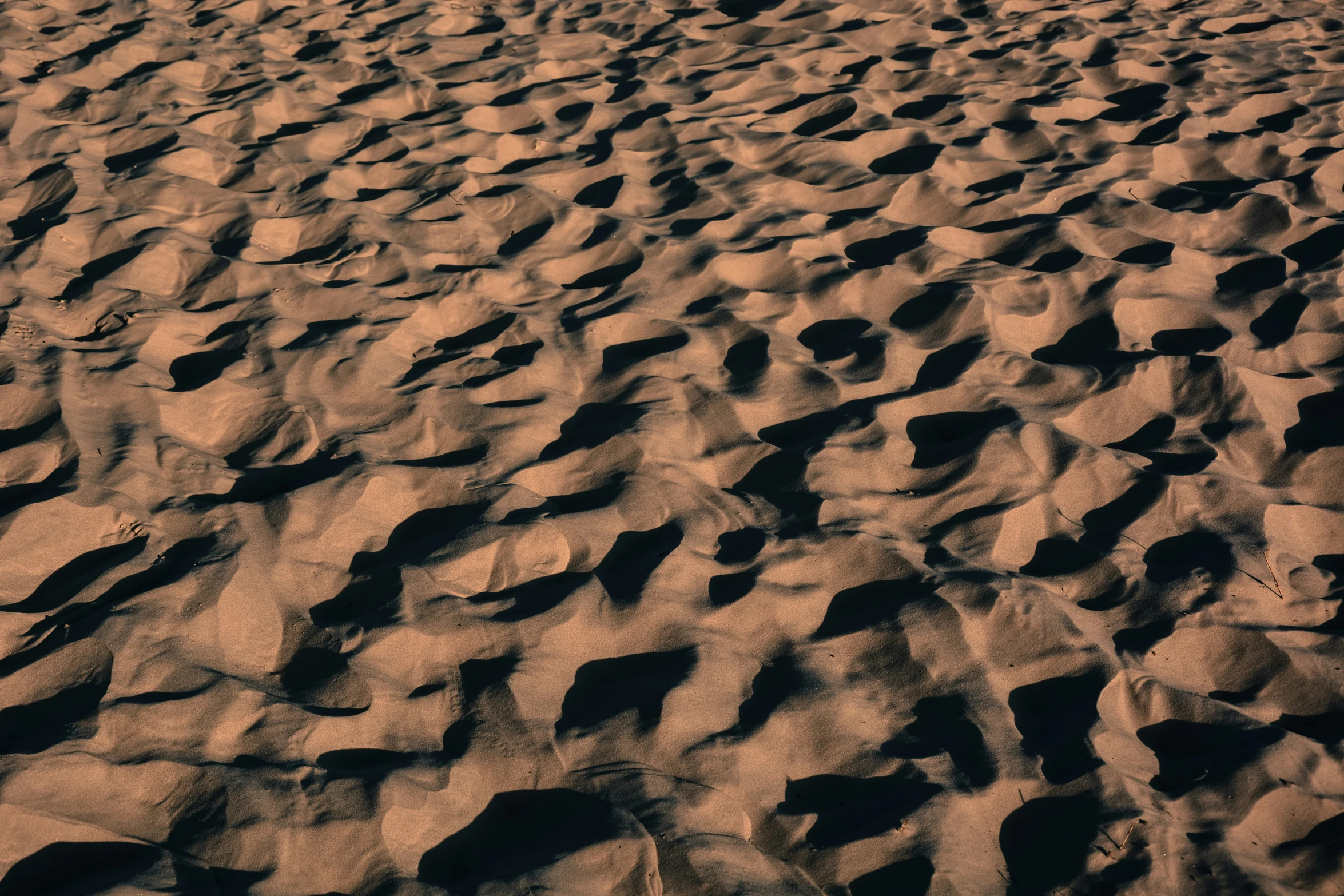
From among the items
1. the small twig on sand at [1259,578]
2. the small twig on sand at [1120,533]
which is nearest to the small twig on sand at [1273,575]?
the small twig on sand at [1259,578]

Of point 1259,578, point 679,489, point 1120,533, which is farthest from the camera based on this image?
point 679,489

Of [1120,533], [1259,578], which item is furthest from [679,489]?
[1259,578]

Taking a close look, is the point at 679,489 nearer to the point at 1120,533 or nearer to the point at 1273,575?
the point at 1120,533

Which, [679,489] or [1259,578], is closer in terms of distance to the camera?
[1259,578]

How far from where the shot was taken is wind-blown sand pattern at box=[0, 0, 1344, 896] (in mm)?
1736

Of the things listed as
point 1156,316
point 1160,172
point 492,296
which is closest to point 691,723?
point 492,296

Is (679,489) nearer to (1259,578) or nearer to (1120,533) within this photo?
(1120,533)

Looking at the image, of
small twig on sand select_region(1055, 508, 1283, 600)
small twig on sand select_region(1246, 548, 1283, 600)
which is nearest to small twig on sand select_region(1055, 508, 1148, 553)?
small twig on sand select_region(1055, 508, 1283, 600)

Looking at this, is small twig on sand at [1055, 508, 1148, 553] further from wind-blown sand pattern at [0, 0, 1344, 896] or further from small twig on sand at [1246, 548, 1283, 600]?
small twig on sand at [1246, 548, 1283, 600]

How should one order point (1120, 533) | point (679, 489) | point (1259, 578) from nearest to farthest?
point (1259, 578), point (1120, 533), point (679, 489)

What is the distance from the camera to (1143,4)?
16.2 ft

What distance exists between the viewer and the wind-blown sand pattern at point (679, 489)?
1.74m

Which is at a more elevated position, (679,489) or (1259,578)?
(679,489)

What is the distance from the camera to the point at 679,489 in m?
2.39
